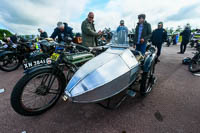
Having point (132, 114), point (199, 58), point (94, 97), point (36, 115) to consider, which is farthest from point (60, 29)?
point (199, 58)

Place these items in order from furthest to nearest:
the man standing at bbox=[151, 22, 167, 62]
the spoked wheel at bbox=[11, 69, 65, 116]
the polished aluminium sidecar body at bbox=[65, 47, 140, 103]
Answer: the man standing at bbox=[151, 22, 167, 62] < the spoked wheel at bbox=[11, 69, 65, 116] < the polished aluminium sidecar body at bbox=[65, 47, 140, 103]

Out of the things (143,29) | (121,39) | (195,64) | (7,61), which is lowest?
(195,64)

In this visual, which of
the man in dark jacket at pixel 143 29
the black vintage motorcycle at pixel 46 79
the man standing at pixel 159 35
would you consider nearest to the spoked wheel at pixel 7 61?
the black vintage motorcycle at pixel 46 79

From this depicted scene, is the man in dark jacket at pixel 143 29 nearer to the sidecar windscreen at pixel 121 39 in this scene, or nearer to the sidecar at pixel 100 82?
the sidecar windscreen at pixel 121 39

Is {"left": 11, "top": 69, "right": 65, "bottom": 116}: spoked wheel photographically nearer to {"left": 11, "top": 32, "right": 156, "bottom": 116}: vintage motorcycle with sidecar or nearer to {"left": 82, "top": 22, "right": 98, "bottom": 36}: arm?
{"left": 11, "top": 32, "right": 156, "bottom": 116}: vintage motorcycle with sidecar

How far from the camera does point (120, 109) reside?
5.32 feet

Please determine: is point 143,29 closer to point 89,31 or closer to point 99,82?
point 89,31

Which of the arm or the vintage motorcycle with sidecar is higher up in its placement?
the arm

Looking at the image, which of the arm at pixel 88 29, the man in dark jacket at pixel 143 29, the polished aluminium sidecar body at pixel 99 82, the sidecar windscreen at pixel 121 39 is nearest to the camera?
the polished aluminium sidecar body at pixel 99 82

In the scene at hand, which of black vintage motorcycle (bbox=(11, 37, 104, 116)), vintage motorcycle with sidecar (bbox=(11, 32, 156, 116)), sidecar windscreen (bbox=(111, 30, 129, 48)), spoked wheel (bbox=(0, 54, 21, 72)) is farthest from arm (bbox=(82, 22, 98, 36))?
spoked wheel (bbox=(0, 54, 21, 72))

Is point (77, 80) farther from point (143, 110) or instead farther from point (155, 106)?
point (155, 106)

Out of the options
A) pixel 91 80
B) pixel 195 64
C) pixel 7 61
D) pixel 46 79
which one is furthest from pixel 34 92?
pixel 195 64

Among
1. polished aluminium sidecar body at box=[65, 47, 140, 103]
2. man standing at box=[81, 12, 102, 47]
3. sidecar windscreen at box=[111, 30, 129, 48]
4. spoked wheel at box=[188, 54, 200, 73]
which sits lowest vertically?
spoked wheel at box=[188, 54, 200, 73]

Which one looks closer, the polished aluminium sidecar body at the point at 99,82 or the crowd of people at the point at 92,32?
the polished aluminium sidecar body at the point at 99,82
